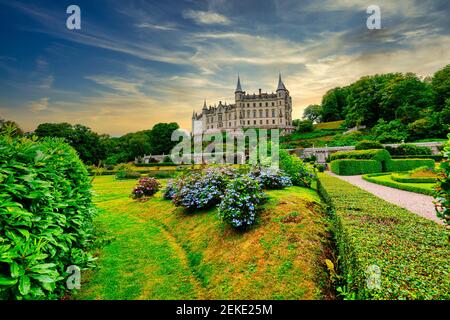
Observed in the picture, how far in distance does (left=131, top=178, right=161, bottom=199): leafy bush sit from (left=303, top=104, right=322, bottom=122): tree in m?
86.6

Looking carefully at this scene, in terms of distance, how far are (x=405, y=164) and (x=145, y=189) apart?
2083 centimetres

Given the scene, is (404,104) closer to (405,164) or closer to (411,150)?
(411,150)

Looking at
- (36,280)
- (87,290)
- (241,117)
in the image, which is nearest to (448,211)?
(36,280)

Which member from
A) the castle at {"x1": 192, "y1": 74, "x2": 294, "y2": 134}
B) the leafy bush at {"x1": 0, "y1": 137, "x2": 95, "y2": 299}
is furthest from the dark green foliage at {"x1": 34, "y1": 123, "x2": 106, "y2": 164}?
the castle at {"x1": 192, "y1": 74, "x2": 294, "y2": 134}

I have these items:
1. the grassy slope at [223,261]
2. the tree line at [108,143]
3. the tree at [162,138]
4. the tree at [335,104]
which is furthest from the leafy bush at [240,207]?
the tree at [335,104]

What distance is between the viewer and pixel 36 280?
2.41 meters

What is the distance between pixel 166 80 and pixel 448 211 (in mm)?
6617

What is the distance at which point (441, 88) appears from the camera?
1646 inches

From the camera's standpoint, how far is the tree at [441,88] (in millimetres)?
41219

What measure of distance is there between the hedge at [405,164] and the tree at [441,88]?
3019cm

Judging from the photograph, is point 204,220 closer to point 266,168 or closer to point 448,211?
point 266,168

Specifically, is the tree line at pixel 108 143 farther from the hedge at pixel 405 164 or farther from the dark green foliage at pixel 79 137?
the hedge at pixel 405 164

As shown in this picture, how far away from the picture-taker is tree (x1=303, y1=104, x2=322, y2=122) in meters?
90.8

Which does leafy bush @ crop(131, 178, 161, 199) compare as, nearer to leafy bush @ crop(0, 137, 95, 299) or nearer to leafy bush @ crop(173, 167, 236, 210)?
leafy bush @ crop(173, 167, 236, 210)
